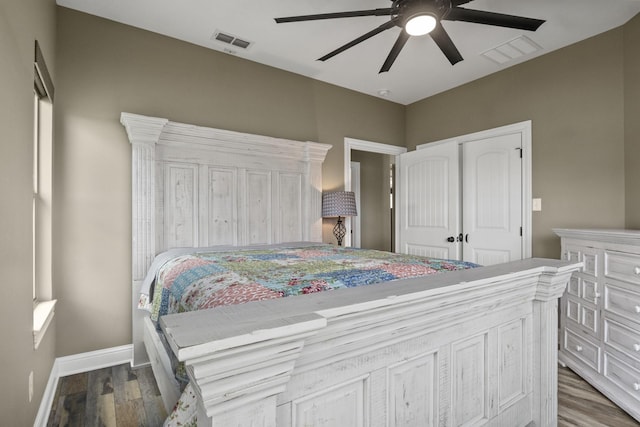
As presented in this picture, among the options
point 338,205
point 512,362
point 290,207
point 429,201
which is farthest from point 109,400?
point 429,201

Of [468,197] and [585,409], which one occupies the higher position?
[468,197]

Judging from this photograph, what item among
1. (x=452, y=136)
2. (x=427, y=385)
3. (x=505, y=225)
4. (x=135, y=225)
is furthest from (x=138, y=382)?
(x=452, y=136)

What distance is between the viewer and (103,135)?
8.50ft

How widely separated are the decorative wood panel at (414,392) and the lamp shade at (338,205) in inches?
94.1

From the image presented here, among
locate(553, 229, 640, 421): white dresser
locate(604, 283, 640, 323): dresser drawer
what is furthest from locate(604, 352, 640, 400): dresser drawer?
locate(604, 283, 640, 323): dresser drawer

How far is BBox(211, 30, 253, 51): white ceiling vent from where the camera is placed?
9.37 ft

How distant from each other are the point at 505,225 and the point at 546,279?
2.21 meters

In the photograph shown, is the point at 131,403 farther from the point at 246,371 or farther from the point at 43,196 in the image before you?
the point at 246,371

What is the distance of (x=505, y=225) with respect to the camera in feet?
11.2

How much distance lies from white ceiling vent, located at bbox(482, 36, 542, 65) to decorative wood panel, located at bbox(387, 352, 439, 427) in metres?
2.99

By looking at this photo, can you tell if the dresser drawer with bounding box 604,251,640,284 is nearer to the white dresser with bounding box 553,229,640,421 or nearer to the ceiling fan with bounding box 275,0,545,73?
the white dresser with bounding box 553,229,640,421

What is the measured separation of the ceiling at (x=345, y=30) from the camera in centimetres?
246

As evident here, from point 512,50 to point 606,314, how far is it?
91.8 inches

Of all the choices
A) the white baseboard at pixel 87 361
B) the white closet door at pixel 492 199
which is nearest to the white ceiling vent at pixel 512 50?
the white closet door at pixel 492 199
